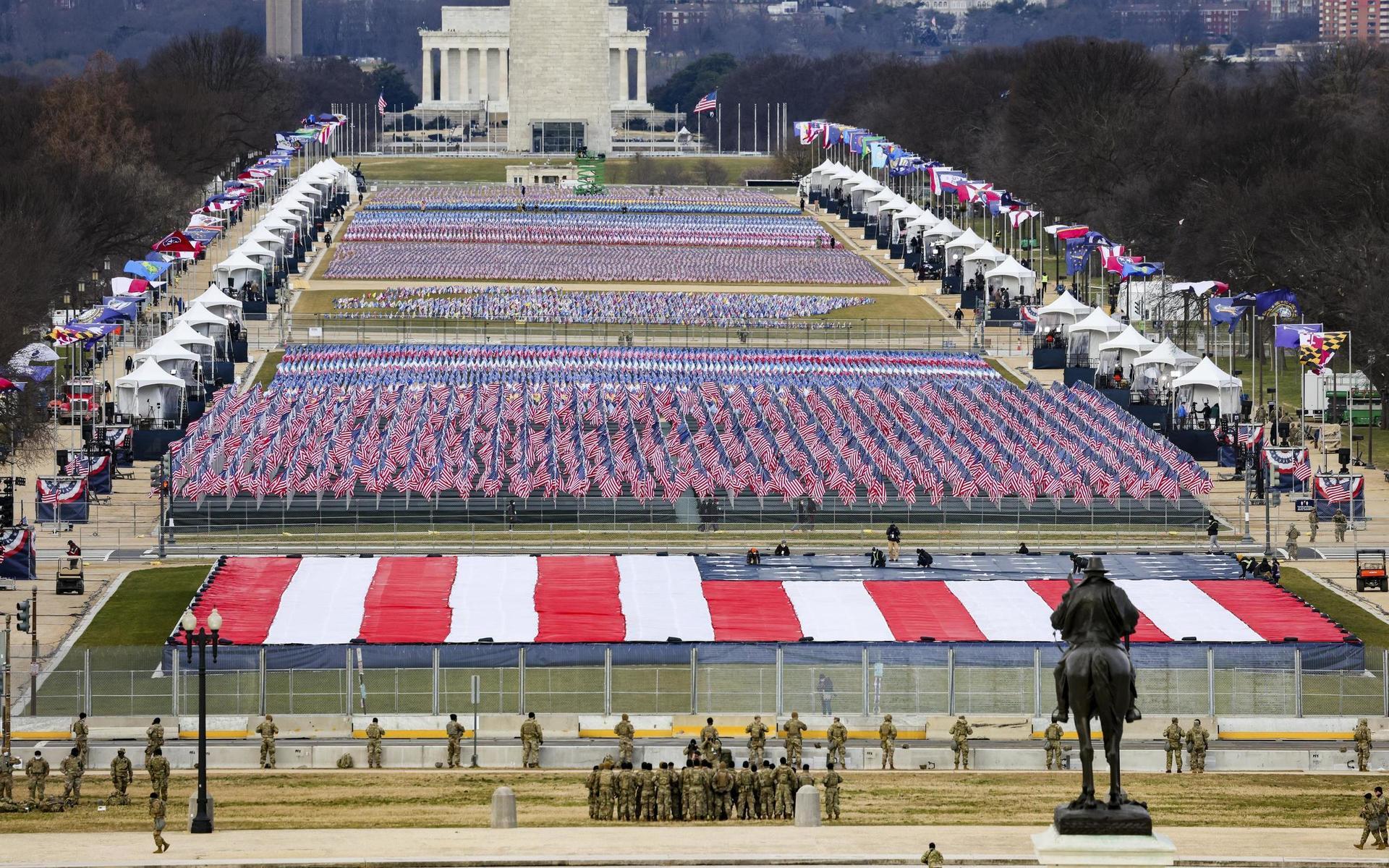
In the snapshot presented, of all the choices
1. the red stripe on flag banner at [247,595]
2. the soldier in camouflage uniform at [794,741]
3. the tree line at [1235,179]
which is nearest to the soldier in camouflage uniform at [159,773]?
the soldier in camouflage uniform at [794,741]

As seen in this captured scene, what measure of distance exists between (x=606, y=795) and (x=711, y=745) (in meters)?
3.67

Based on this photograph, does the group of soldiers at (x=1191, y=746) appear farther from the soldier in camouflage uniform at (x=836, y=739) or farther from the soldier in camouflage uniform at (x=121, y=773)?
the soldier in camouflage uniform at (x=121, y=773)

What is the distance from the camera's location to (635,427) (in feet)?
318

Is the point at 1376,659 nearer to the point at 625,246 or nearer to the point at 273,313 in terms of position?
the point at 273,313

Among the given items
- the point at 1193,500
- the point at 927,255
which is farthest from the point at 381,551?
the point at 927,255

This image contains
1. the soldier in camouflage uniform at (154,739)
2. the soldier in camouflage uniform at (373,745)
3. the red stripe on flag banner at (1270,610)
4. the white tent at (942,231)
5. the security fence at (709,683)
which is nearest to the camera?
the soldier in camouflage uniform at (154,739)

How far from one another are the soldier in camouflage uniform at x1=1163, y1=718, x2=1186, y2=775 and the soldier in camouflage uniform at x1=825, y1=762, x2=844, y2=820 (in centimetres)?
826

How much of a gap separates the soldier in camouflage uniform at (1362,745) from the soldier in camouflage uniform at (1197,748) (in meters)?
2.84

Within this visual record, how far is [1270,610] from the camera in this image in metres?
67.9

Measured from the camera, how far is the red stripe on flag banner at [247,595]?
6525 centimetres

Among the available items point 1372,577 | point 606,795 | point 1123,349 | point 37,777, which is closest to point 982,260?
point 1123,349

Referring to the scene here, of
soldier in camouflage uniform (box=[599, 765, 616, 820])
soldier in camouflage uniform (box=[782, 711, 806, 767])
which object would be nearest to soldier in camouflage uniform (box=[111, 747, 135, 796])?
soldier in camouflage uniform (box=[599, 765, 616, 820])

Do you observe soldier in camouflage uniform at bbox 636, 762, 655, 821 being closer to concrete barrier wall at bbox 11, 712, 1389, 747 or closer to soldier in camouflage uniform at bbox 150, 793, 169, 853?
concrete barrier wall at bbox 11, 712, 1389, 747

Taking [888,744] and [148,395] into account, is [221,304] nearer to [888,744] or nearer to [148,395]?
[148,395]
